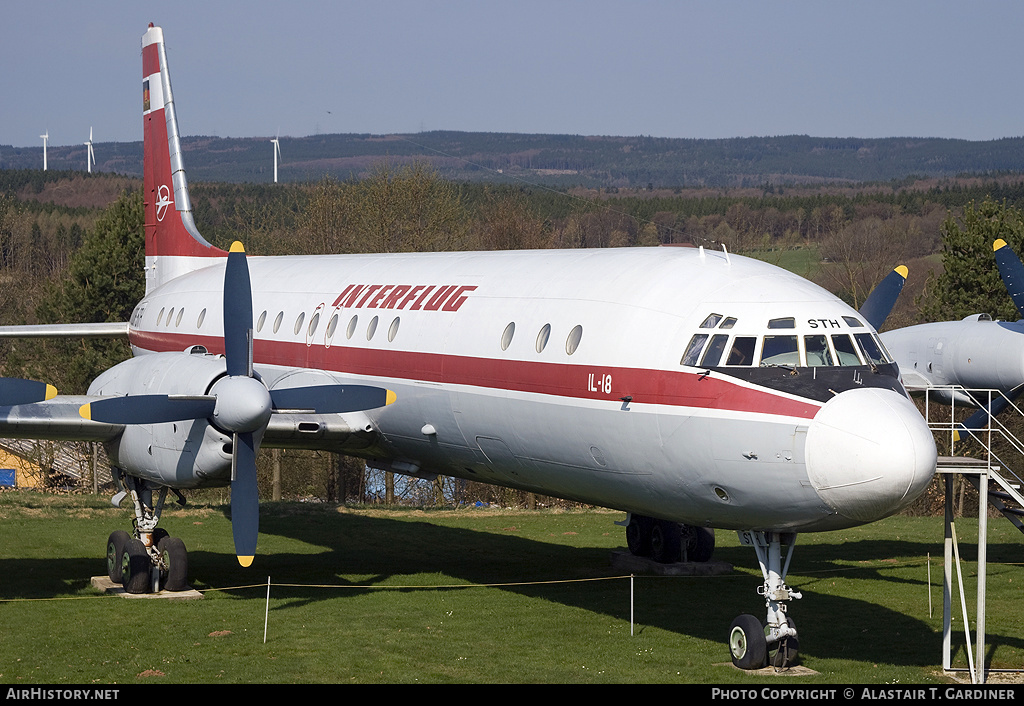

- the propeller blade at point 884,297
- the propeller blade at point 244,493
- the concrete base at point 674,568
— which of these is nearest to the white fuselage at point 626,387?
the propeller blade at point 244,493

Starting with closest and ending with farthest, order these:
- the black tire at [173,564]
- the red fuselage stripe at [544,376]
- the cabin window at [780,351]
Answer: the red fuselage stripe at [544,376], the cabin window at [780,351], the black tire at [173,564]

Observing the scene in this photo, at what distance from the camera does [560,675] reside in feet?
45.4

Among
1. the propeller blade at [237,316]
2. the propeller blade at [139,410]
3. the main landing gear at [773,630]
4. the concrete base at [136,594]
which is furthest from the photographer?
the concrete base at [136,594]

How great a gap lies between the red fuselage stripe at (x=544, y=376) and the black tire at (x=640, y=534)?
21.9 ft

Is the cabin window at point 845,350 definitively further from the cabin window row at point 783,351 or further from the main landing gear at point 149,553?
the main landing gear at point 149,553

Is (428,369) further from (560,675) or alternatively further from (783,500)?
(783,500)

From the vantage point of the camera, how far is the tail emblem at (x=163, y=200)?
27.5 meters

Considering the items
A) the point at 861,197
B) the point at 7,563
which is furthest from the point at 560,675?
the point at 861,197

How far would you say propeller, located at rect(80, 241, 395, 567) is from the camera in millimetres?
16109

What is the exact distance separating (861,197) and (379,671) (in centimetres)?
13442

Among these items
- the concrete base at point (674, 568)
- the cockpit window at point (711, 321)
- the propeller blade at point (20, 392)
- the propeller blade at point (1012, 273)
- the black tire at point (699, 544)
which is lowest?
the concrete base at point (674, 568)

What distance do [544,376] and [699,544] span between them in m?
8.37

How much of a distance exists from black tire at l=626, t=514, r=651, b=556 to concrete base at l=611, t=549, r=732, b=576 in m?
0.26

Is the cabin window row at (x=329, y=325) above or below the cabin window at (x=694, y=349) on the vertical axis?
below
